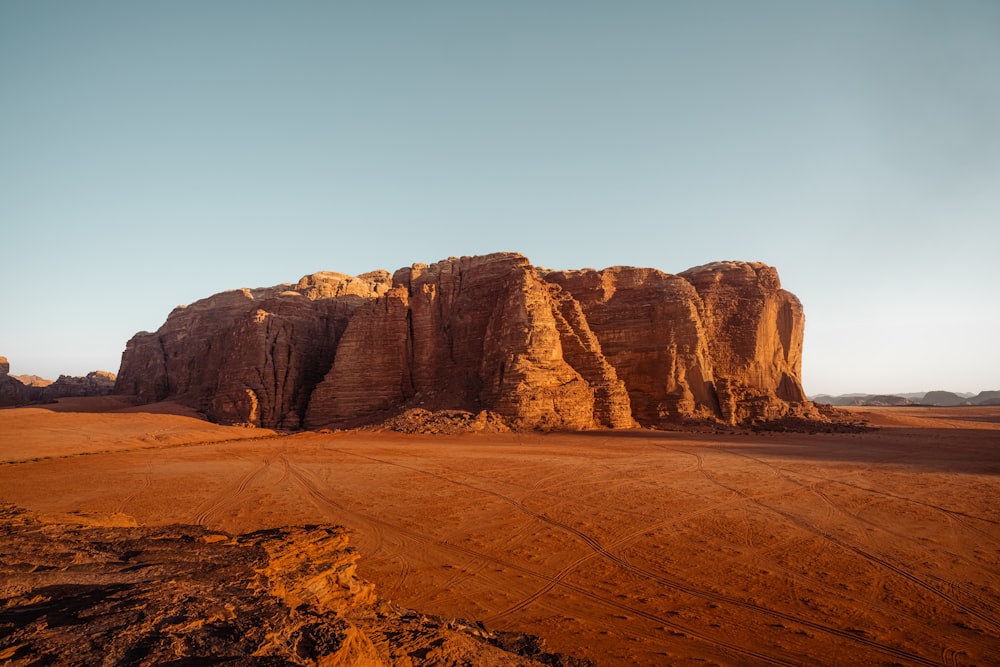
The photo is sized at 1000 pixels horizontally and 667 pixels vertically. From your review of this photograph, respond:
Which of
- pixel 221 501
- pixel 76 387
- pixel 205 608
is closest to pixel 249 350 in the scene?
Result: pixel 221 501

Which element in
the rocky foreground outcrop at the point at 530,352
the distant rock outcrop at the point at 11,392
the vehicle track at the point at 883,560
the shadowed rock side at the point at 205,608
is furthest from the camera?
the distant rock outcrop at the point at 11,392

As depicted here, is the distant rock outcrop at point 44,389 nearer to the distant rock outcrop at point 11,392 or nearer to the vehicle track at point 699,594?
the distant rock outcrop at point 11,392

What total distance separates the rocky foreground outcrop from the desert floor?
8266mm

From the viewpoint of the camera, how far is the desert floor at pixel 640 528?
18.6ft

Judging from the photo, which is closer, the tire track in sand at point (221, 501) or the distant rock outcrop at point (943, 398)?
the tire track in sand at point (221, 501)

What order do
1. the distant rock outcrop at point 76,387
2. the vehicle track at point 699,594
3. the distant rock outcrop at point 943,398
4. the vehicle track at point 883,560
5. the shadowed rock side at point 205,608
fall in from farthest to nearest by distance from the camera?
the distant rock outcrop at point 943,398
the distant rock outcrop at point 76,387
the vehicle track at point 883,560
the vehicle track at point 699,594
the shadowed rock side at point 205,608

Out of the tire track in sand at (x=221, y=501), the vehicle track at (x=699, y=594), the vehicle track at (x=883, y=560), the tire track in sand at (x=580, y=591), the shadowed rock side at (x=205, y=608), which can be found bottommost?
the tire track in sand at (x=221, y=501)

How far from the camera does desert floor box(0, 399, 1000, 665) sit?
18.6ft

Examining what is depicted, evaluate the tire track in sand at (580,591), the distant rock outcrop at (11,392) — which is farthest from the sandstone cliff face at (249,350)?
the tire track in sand at (580,591)

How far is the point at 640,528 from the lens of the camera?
937 centimetres

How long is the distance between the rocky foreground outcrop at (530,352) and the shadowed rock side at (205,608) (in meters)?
21.3

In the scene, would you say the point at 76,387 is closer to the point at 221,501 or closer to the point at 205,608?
the point at 221,501

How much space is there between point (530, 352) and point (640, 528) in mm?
18726

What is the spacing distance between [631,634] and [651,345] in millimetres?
27630
